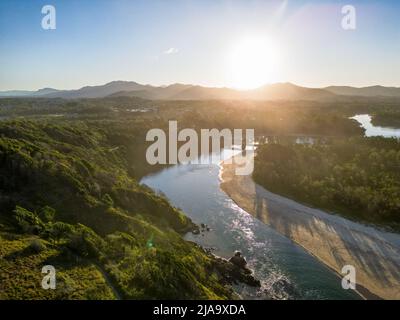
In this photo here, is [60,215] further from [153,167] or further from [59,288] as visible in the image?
[153,167]

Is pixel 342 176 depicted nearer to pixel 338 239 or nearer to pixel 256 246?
pixel 338 239

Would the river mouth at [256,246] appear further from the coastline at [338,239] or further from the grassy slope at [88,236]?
the grassy slope at [88,236]

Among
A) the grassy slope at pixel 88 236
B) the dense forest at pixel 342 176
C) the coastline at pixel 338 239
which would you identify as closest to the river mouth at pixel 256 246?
the coastline at pixel 338 239

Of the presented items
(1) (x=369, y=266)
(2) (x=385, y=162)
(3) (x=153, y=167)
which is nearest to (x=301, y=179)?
(2) (x=385, y=162)

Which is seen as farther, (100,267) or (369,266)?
(369,266)
